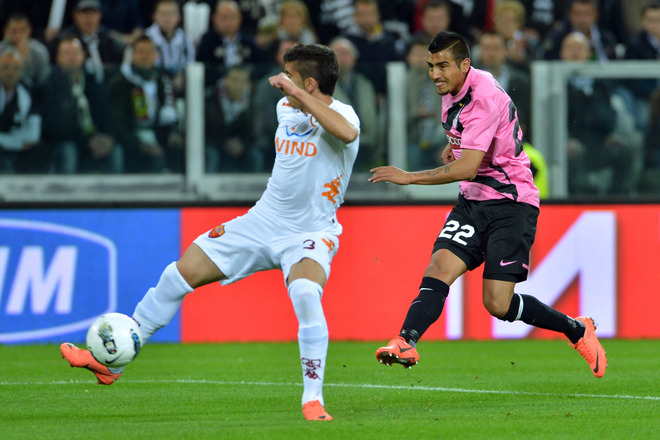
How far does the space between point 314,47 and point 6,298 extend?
5.30 meters

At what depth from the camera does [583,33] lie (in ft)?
40.9

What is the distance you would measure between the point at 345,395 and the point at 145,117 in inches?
180

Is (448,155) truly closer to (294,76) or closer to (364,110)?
(294,76)

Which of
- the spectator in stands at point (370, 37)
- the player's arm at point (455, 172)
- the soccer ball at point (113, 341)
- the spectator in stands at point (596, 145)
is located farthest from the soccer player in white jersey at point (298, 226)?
the spectator in stands at point (370, 37)

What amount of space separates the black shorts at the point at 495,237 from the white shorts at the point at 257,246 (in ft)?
3.17

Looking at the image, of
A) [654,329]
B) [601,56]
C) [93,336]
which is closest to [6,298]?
[93,336]

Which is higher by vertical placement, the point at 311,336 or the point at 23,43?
the point at 23,43

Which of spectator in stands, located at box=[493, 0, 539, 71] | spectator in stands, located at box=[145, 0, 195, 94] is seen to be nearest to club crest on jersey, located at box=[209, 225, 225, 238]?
spectator in stands, located at box=[145, 0, 195, 94]

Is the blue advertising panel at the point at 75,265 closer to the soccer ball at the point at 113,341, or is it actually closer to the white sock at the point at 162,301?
the white sock at the point at 162,301

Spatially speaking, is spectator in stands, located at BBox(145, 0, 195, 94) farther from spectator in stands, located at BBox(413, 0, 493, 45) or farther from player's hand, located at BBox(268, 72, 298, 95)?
player's hand, located at BBox(268, 72, 298, 95)

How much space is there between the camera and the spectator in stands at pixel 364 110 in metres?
10.6

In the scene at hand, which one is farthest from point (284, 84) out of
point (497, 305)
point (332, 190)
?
point (497, 305)

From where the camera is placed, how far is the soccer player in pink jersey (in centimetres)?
645

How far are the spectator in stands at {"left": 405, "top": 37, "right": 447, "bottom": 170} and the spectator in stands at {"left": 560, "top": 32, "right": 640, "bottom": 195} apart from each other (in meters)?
1.29
